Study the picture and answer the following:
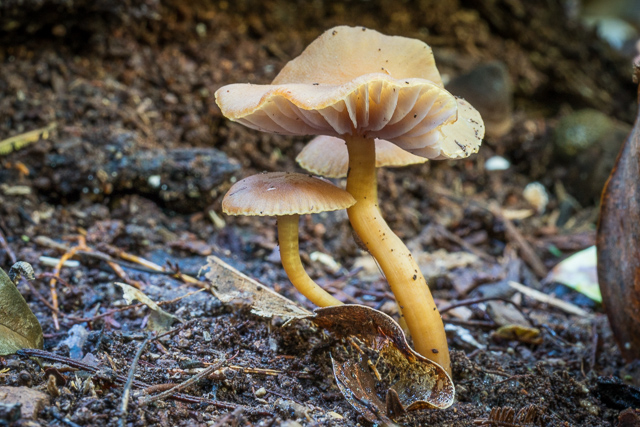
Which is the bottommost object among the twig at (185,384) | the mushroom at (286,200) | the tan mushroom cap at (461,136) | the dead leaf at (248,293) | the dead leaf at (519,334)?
the dead leaf at (519,334)

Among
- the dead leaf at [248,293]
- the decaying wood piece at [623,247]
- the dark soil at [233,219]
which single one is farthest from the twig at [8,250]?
the decaying wood piece at [623,247]

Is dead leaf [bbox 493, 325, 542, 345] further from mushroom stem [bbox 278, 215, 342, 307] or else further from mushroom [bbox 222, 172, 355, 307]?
mushroom [bbox 222, 172, 355, 307]

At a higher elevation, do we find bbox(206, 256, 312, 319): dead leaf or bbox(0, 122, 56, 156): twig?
bbox(0, 122, 56, 156): twig

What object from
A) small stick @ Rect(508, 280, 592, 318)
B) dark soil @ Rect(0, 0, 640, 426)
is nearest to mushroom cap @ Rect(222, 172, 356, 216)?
dark soil @ Rect(0, 0, 640, 426)

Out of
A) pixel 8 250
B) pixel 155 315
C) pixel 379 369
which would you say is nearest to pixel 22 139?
pixel 8 250

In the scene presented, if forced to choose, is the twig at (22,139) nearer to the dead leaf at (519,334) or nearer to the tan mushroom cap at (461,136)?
the tan mushroom cap at (461,136)
